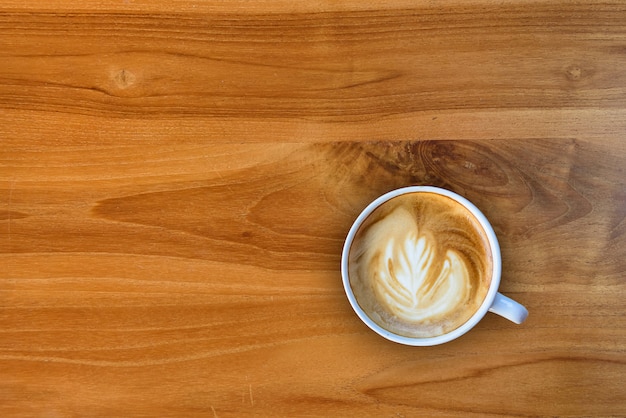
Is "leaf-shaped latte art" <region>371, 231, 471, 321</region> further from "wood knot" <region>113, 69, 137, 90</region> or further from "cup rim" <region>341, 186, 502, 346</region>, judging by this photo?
"wood knot" <region>113, 69, 137, 90</region>

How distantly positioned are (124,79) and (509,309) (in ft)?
1.76

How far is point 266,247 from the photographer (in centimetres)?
80

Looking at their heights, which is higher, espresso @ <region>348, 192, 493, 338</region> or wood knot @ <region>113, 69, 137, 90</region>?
wood knot @ <region>113, 69, 137, 90</region>

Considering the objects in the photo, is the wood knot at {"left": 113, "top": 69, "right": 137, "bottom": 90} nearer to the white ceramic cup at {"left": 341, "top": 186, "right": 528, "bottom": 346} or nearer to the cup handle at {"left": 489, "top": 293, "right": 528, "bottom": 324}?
the white ceramic cup at {"left": 341, "top": 186, "right": 528, "bottom": 346}

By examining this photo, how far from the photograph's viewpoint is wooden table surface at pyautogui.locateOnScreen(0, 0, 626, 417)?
78cm

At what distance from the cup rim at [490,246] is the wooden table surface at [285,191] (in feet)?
0.15

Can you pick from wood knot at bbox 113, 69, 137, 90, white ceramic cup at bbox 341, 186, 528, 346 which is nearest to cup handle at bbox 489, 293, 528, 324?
white ceramic cup at bbox 341, 186, 528, 346

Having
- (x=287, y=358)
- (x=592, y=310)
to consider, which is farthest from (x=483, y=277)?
(x=287, y=358)

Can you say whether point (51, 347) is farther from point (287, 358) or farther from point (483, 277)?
point (483, 277)

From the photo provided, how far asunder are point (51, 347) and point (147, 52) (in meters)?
0.39

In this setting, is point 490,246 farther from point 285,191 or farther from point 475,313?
point 285,191

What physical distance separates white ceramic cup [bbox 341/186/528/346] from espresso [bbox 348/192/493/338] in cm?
1

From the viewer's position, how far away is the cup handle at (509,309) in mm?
715

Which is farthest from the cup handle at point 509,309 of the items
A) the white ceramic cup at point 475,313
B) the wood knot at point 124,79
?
the wood knot at point 124,79
